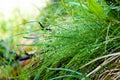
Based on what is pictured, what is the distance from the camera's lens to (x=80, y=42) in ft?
4.50

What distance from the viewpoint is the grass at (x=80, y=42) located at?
133 centimetres

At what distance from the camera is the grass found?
1329 millimetres

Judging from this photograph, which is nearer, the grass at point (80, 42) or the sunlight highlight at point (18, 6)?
the grass at point (80, 42)

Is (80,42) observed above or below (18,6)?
above

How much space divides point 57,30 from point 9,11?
9.55 ft

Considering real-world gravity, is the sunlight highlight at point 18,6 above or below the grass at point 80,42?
below

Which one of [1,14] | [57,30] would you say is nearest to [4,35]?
[1,14]

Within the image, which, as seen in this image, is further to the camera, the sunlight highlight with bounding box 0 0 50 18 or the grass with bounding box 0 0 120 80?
the sunlight highlight with bounding box 0 0 50 18

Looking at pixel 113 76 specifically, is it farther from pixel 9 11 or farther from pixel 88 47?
pixel 9 11

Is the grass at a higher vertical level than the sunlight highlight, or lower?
higher

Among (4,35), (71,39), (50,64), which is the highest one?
(71,39)

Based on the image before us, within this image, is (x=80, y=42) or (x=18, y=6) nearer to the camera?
(x=80, y=42)

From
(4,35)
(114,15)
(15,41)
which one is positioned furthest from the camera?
(4,35)

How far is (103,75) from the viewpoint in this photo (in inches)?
49.0
